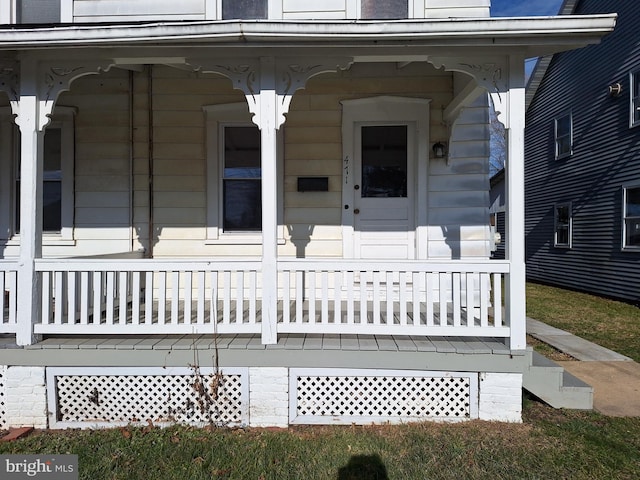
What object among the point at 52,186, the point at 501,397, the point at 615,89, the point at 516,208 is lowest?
the point at 501,397

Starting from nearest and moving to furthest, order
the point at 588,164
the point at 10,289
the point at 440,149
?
the point at 10,289, the point at 440,149, the point at 588,164

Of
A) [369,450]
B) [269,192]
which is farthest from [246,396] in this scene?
[269,192]

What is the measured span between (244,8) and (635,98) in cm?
860

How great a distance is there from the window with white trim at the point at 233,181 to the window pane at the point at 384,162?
4.43 ft

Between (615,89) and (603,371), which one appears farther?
(615,89)

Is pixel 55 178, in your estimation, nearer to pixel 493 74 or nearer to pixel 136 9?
pixel 136 9

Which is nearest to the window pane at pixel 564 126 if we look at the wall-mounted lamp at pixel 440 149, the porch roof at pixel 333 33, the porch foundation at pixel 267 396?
the wall-mounted lamp at pixel 440 149

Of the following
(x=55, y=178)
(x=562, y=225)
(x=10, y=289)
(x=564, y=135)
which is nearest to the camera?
(x=10, y=289)

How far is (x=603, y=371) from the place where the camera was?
429 centimetres

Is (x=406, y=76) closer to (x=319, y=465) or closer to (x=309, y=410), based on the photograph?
(x=309, y=410)

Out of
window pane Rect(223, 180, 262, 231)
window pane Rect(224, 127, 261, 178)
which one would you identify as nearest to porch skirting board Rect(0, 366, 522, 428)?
window pane Rect(223, 180, 262, 231)

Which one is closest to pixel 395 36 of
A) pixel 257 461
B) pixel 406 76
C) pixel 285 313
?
pixel 406 76

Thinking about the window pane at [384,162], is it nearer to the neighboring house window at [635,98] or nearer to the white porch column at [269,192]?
the white porch column at [269,192]

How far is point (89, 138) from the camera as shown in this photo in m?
4.95
